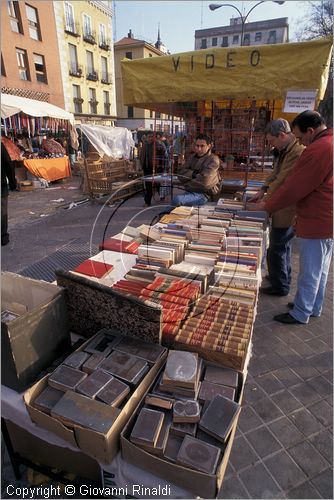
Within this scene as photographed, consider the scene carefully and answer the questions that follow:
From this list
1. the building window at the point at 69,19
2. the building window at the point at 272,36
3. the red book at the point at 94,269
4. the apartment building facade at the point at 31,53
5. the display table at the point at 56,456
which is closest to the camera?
the display table at the point at 56,456

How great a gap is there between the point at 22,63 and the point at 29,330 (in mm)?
24500

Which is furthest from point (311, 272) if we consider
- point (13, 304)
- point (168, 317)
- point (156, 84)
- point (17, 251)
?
point (17, 251)

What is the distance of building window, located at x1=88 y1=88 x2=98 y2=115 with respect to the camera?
27703 millimetres

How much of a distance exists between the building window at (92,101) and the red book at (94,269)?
29837 mm

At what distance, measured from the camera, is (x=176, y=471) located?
1.11 metres

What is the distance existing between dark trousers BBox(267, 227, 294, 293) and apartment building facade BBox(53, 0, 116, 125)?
25.1m

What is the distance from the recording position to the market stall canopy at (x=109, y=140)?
13.6 meters

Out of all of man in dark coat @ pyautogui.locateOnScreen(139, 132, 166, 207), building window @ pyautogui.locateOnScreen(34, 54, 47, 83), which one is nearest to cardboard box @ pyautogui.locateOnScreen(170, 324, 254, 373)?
man in dark coat @ pyautogui.locateOnScreen(139, 132, 166, 207)

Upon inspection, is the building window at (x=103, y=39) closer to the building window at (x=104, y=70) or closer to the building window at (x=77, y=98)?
the building window at (x=104, y=70)

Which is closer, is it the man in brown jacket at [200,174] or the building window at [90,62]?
the man in brown jacket at [200,174]

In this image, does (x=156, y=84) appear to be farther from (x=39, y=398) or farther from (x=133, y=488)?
(x=133, y=488)

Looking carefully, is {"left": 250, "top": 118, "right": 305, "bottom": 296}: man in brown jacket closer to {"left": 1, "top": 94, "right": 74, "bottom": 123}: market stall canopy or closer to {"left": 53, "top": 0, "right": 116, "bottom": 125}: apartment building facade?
{"left": 1, "top": 94, "right": 74, "bottom": 123}: market stall canopy

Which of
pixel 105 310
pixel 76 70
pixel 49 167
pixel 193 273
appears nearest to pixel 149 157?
pixel 49 167

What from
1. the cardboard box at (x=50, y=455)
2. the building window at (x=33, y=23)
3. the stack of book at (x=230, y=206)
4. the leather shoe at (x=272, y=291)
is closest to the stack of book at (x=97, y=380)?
the cardboard box at (x=50, y=455)
